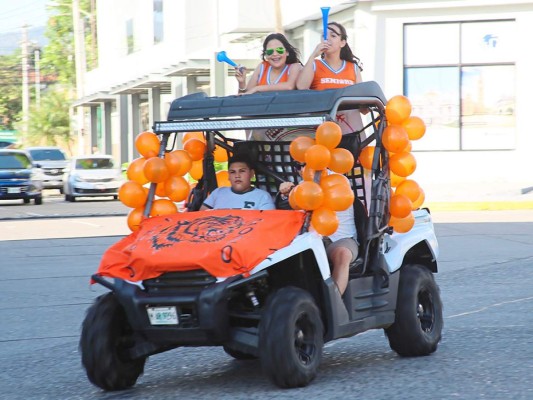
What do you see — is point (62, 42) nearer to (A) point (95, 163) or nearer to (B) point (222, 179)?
(A) point (95, 163)

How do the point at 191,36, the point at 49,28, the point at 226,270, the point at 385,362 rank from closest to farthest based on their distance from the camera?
the point at 226,270 → the point at 385,362 → the point at 191,36 → the point at 49,28

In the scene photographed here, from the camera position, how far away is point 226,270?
7.15 m

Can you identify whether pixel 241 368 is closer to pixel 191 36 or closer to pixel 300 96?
pixel 300 96

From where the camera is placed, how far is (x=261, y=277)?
7219 millimetres

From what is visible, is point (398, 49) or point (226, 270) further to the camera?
point (398, 49)

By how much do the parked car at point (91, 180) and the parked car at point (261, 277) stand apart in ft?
96.7

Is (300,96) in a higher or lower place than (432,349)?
higher

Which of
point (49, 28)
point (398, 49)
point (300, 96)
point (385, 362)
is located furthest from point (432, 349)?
point (49, 28)

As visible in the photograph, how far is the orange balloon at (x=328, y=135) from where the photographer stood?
24.9 feet

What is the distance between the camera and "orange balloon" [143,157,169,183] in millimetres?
8359

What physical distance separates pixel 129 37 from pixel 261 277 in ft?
174

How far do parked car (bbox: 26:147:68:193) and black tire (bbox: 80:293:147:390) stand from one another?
126 ft

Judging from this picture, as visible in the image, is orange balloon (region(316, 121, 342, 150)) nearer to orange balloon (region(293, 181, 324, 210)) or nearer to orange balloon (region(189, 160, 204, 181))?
orange balloon (region(293, 181, 324, 210))

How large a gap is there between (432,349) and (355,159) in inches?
58.9
